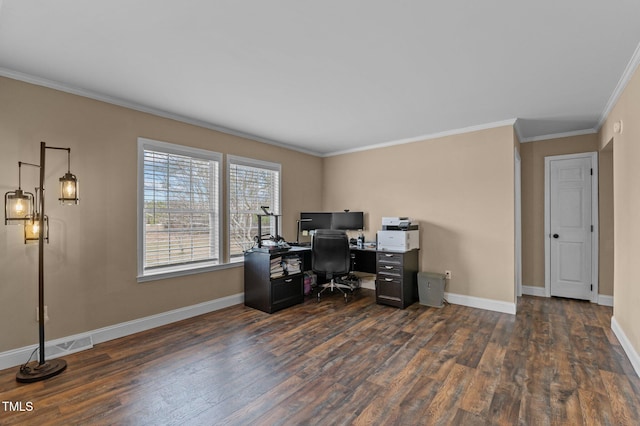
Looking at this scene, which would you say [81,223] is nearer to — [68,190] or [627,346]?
[68,190]

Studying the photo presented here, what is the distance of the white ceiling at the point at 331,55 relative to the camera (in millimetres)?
1839

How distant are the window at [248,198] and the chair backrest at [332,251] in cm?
94

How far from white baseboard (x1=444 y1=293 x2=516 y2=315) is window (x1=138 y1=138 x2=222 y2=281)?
134 inches

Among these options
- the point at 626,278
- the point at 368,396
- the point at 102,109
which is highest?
the point at 102,109

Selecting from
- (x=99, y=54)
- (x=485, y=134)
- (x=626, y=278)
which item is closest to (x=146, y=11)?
(x=99, y=54)

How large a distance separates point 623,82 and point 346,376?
362 cm

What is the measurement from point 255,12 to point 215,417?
256 centimetres

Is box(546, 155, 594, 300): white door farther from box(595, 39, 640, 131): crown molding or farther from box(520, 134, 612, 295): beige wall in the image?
box(595, 39, 640, 131): crown molding

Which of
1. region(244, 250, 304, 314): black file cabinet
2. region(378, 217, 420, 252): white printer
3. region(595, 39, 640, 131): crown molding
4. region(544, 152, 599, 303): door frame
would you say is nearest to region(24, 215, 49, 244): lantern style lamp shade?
region(244, 250, 304, 314): black file cabinet

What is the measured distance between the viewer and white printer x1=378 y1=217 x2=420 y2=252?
4.25 metres

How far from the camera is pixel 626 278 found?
2.87 m

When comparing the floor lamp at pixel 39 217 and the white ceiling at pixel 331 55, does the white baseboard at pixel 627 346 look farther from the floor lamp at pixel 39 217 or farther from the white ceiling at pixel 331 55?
the floor lamp at pixel 39 217

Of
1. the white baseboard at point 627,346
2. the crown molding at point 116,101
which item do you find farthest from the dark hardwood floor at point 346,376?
the crown molding at point 116,101

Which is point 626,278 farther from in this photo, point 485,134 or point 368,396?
point 368,396
